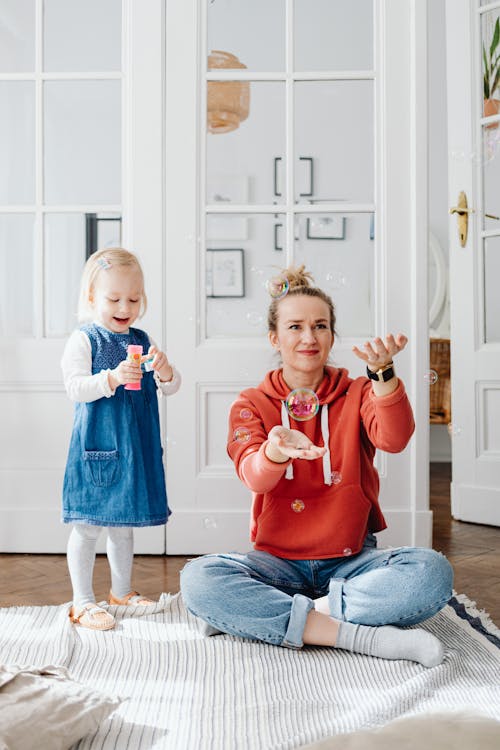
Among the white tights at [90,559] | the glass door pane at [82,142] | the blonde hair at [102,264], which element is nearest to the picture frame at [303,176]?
the glass door pane at [82,142]

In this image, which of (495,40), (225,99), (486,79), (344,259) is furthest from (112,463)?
(495,40)

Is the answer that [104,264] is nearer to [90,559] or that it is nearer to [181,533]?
[90,559]

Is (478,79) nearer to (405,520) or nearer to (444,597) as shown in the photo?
(405,520)

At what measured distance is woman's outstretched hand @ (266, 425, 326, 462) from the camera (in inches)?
60.1

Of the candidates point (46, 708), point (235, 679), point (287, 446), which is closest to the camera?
point (46, 708)

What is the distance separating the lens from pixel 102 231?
2549 millimetres

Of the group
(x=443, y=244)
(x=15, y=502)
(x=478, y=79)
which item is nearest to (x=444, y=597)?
(x=15, y=502)

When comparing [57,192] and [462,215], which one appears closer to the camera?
[57,192]

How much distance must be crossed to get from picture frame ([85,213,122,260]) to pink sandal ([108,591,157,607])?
1.13m

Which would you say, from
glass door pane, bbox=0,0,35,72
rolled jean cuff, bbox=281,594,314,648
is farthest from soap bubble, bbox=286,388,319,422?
glass door pane, bbox=0,0,35,72

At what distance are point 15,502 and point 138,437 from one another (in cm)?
82

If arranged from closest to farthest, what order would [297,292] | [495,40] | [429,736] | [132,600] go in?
1. [429,736]
2. [297,292]
3. [132,600]
4. [495,40]

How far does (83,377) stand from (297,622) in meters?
0.76

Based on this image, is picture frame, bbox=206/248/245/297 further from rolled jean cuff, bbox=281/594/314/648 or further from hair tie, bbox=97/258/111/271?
rolled jean cuff, bbox=281/594/314/648
